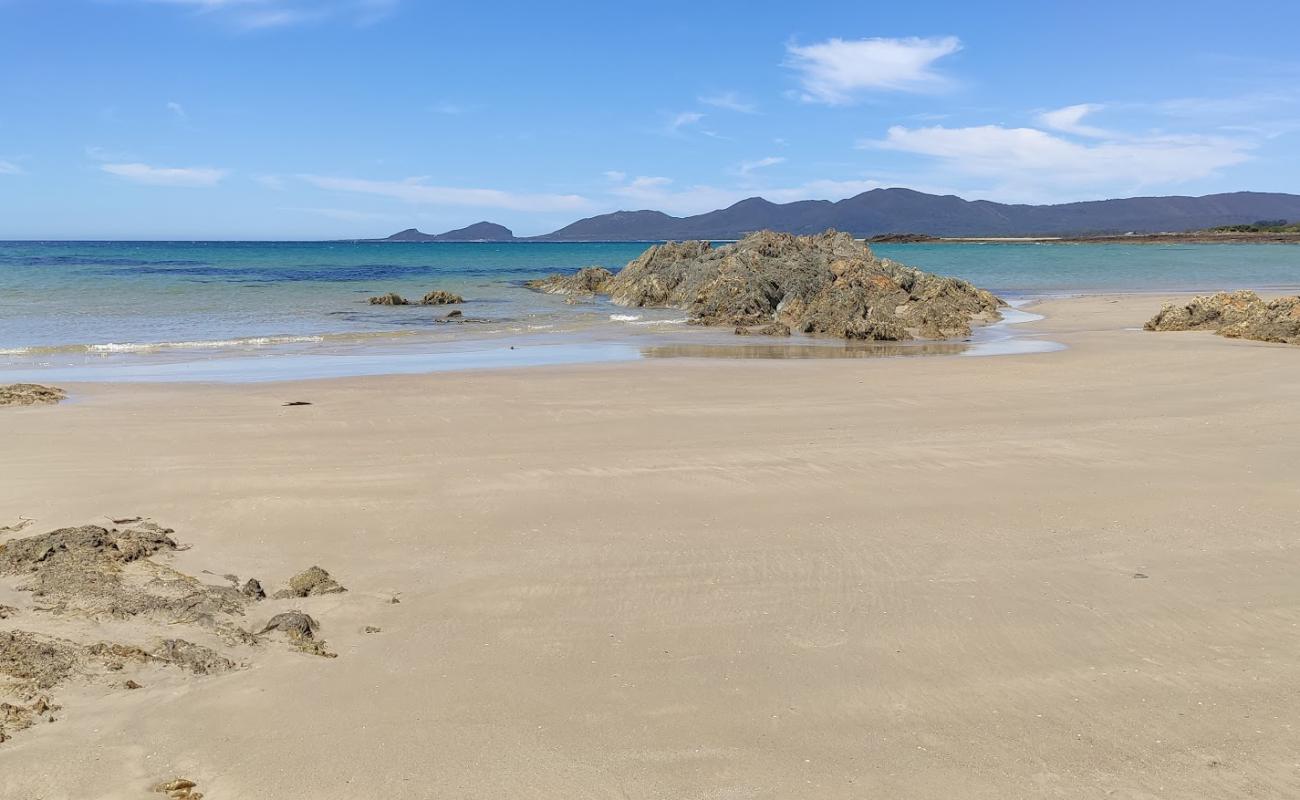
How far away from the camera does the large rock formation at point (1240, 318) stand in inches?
635

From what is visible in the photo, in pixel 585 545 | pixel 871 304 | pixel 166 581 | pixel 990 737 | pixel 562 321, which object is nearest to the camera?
pixel 990 737

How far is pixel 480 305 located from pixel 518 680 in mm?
25900

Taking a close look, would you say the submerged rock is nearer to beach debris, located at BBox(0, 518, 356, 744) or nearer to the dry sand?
the dry sand

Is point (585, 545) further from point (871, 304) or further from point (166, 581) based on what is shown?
point (871, 304)

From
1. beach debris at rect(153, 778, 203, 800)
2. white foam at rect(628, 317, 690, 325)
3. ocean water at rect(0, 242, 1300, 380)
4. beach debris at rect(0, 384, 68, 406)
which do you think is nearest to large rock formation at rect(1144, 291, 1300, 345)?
ocean water at rect(0, 242, 1300, 380)

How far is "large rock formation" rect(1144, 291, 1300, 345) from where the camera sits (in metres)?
16.1

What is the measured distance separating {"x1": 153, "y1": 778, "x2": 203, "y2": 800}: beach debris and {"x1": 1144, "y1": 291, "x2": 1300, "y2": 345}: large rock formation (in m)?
17.4

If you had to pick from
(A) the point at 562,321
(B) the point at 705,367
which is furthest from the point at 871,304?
(B) the point at 705,367

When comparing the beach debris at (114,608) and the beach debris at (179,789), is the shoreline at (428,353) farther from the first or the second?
the beach debris at (179,789)

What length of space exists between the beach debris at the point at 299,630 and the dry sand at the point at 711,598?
0.12m

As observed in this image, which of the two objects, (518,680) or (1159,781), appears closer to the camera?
(1159,781)

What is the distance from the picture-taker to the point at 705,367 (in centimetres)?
1405

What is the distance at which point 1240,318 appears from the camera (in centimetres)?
1741

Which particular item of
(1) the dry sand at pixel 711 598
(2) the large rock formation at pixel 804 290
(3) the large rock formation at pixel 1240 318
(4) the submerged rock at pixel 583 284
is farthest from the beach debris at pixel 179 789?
(4) the submerged rock at pixel 583 284
